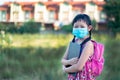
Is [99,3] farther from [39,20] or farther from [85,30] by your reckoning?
[85,30]

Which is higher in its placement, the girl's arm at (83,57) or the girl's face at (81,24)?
the girl's face at (81,24)

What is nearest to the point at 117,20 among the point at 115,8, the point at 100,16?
the point at 115,8

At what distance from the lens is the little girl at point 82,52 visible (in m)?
2.75

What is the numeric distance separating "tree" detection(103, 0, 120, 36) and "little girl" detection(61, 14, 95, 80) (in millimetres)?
19053

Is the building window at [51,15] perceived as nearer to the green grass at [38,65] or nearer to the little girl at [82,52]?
the green grass at [38,65]

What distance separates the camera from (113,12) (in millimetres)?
22828

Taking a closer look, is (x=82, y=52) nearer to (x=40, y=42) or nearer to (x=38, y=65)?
(x=38, y=65)

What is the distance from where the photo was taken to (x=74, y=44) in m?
2.81

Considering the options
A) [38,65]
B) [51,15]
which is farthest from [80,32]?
[51,15]

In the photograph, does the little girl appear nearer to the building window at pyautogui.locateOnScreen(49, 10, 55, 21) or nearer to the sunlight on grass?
the sunlight on grass

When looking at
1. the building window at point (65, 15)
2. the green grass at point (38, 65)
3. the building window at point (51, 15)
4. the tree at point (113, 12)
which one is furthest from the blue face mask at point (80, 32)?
the building window at point (51, 15)

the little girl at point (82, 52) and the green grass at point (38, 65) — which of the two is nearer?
the little girl at point (82, 52)

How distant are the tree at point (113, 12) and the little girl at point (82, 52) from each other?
1905 cm

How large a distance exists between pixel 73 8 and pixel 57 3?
A: 8.08 feet
